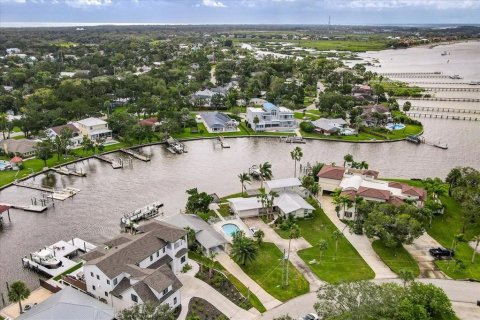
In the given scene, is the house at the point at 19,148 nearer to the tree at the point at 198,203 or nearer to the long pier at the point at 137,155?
the long pier at the point at 137,155

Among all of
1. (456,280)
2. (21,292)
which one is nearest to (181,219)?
(21,292)

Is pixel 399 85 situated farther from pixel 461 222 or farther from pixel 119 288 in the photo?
pixel 119 288

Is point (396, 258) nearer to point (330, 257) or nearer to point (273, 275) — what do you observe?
point (330, 257)

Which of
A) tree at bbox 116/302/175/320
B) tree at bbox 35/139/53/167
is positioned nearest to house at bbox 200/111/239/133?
tree at bbox 35/139/53/167

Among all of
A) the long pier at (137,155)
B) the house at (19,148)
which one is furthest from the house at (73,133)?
the long pier at (137,155)

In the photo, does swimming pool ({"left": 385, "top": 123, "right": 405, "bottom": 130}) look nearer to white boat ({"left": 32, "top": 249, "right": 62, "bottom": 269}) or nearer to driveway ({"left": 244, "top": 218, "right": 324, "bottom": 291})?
driveway ({"left": 244, "top": 218, "right": 324, "bottom": 291})

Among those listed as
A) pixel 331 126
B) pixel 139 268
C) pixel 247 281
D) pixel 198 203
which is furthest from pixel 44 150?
pixel 331 126

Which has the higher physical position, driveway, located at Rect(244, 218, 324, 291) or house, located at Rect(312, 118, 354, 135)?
house, located at Rect(312, 118, 354, 135)
